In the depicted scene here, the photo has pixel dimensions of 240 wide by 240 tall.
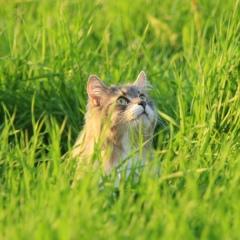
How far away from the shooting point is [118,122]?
16.9ft

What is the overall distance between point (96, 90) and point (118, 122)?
1.08 feet

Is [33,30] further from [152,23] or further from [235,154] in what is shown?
[235,154]

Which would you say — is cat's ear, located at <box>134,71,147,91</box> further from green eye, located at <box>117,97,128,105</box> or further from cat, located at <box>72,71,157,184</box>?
green eye, located at <box>117,97,128,105</box>

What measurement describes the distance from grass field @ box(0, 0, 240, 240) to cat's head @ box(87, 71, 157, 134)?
0.15 meters

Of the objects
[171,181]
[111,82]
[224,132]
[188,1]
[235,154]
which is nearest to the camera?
[171,181]

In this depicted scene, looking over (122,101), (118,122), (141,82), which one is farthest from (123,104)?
(141,82)

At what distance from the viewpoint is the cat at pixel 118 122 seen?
5.00 m

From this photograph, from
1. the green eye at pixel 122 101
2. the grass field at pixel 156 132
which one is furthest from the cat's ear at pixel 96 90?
the grass field at pixel 156 132

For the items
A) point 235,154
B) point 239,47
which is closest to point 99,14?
point 239,47

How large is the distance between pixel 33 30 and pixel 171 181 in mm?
3122

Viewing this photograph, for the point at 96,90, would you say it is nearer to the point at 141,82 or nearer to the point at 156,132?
the point at 141,82

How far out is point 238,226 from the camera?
11.9 ft

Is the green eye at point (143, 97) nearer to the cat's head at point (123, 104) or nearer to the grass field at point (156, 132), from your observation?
the cat's head at point (123, 104)

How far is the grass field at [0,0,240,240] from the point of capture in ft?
12.4
